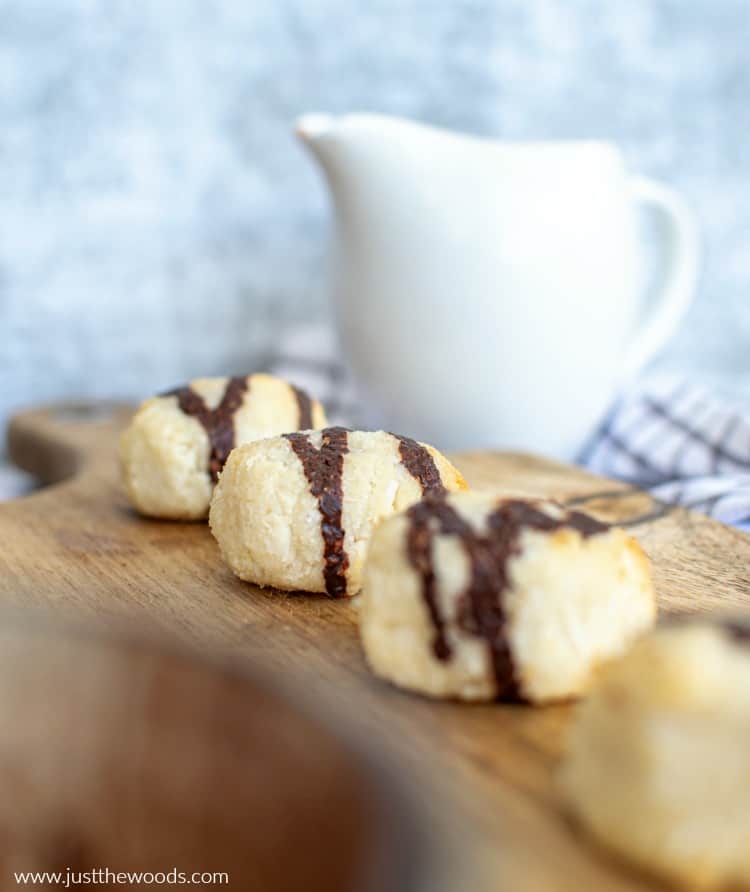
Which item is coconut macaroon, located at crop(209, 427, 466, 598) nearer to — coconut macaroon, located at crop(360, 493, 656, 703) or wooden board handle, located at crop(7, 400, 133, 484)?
coconut macaroon, located at crop(360, 493, 656, 703)

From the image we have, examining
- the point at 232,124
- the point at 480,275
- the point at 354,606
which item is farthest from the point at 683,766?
the point at 232,124

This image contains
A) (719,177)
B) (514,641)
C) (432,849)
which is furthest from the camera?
(719,177)

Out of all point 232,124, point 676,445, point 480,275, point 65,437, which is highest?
point 232,124

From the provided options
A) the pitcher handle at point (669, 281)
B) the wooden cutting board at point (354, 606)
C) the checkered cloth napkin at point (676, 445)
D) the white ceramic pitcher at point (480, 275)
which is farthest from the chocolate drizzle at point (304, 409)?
the pitcher handle at point (669, 281)

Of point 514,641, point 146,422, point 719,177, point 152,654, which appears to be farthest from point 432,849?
point 719,177

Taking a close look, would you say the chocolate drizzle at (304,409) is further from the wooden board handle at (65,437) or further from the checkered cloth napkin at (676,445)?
the checkered cloth napkin at (676,445)

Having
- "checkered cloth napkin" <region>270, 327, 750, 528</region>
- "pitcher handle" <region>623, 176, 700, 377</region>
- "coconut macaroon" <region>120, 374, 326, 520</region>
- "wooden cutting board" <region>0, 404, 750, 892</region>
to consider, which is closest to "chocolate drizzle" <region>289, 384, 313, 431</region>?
"coconut macaroon" <region>120, 374, 326, 520</region>

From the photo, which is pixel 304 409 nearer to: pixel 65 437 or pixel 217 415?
pixel 217 415

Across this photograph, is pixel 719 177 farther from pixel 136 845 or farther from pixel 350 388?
pixel 136 845
